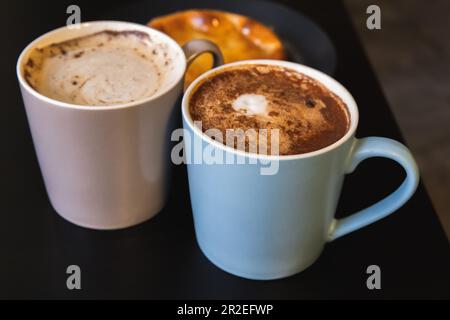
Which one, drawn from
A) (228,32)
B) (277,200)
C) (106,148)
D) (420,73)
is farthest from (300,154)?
(420,73)

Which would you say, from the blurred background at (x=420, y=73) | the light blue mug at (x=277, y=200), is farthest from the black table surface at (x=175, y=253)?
the blurred background at (x=420, y=73)

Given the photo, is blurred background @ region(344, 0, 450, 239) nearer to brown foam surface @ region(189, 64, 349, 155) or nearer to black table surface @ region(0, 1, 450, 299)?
black table surface @ region(0, 1, 450, 299)

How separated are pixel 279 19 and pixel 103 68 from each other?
314 millimetres

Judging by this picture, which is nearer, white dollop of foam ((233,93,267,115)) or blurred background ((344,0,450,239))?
white dollop of foam ((233,93,267,115))

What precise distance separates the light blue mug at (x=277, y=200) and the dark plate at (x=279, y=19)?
0.64ft

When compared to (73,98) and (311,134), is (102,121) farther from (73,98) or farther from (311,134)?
(311,134)

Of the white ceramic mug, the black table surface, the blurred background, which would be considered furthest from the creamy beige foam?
the blurred background

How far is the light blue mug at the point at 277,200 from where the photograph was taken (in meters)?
0.50

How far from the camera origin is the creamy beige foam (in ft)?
1.85

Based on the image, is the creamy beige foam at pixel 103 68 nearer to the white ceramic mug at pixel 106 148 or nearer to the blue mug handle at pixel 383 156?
the white ceramic mug at pixel 106 148

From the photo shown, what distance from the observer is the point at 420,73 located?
1.62 m
